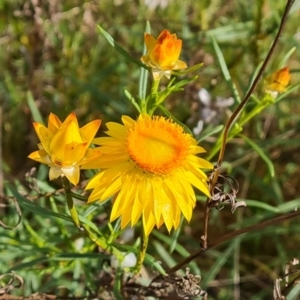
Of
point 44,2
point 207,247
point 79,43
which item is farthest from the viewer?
point 79,43

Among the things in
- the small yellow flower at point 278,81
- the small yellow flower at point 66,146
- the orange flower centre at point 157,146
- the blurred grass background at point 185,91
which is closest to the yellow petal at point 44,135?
the small yellow flower at point 66,146

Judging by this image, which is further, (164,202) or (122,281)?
(122,281)

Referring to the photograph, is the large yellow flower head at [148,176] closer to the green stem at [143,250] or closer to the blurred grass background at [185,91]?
the green stem at [143,250]

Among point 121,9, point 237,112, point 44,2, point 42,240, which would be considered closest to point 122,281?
point 42,240

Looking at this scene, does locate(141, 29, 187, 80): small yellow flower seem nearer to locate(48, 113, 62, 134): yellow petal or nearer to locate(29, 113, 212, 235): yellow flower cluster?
locate(29, 113, 212, 235): yellow flower cluster

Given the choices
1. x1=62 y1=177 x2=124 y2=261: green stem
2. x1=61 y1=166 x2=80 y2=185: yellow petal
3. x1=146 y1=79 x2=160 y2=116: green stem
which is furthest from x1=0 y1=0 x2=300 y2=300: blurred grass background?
x1=61 y1=166 x2=80 y2=185: yellow petal

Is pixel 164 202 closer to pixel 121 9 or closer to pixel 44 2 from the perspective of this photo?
pixel 44 2
